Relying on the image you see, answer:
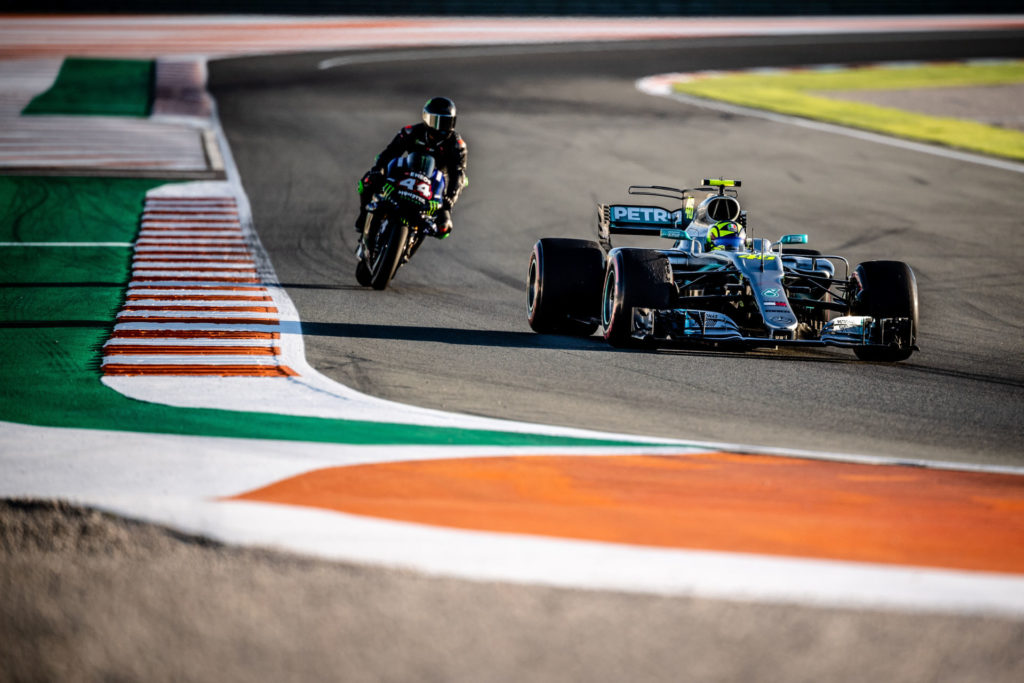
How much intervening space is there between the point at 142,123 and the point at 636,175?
8279 mm

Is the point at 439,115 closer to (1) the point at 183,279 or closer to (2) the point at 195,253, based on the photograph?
(1) the point at 183,279

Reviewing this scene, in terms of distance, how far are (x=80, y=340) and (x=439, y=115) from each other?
3.76 m

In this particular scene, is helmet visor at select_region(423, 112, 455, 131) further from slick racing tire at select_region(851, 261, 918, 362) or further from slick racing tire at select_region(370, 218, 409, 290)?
slick racing tire at select_region(851, 261, 918, 362)

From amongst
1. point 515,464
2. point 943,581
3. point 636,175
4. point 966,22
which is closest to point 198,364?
point 515,464

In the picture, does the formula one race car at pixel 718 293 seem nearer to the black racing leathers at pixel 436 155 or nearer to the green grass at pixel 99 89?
the black racing leathers at pixel 436 155

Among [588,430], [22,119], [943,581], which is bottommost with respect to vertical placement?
[22,119]

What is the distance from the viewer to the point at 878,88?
96.7 feet

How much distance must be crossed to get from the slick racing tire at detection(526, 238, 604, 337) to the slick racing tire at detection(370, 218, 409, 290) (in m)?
1.95

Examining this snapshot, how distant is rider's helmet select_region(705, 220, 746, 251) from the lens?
30.4ft

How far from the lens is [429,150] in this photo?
37.2 feet

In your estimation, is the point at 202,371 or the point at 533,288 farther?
the point at 533,288

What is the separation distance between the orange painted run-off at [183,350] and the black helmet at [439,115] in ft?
10.5

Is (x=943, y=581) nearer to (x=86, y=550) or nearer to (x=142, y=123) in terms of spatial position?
(x=86, y=550)

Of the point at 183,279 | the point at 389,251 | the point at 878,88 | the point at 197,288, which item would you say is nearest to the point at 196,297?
the point at 197,288
